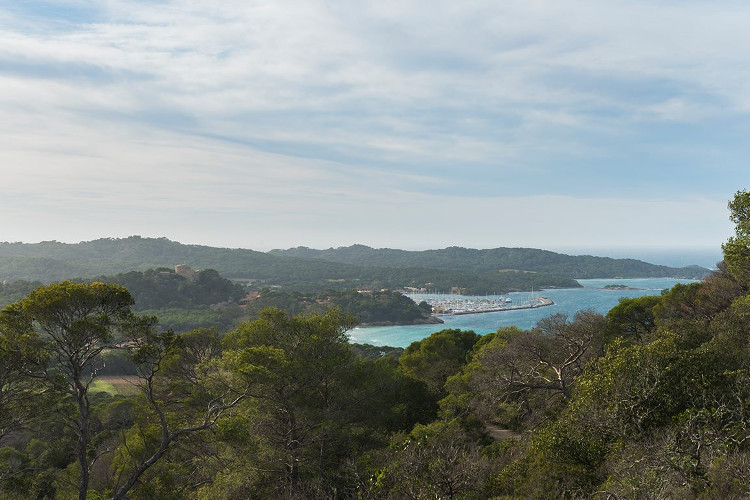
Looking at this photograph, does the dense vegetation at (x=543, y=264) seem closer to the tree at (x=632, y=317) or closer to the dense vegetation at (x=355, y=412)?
the tree at (x=632, y=317)

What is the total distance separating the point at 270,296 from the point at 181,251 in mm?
99588

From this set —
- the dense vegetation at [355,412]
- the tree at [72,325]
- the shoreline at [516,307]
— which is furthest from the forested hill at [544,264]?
the tree at [72,325]

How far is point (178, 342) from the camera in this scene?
8.50 metres

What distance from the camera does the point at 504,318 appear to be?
8112 centimetres

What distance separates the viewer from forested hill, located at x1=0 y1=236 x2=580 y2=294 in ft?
389

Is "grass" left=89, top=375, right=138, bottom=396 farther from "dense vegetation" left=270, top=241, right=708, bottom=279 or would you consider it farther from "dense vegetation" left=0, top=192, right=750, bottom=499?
"dense vegetation" left=270, top=241, right=708, bottom=279

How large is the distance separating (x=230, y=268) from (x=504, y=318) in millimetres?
100970

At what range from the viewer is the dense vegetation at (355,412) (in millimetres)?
7133

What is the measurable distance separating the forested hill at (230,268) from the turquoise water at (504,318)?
55.8 feet

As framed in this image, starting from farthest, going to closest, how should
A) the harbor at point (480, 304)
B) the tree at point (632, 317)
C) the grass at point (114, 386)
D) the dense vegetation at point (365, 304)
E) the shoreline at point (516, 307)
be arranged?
the harbor at point (480, 304), the shoreline at point (516, 307), the dense vegetation at point (365, 304), the grass at point (114, 386), the tree at point (632, 317)

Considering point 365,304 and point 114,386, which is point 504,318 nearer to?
point 365,304

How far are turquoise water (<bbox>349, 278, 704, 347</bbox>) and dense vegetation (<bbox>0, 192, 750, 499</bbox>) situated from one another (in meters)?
37.1

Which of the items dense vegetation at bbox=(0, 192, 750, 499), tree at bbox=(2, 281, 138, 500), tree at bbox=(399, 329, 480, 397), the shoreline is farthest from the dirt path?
the shoreline

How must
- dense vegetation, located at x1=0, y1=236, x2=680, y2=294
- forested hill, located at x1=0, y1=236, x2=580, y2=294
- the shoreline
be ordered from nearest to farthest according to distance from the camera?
the shoreline < forested hill, located at x1=0, y1=236, x2=580, y2=294 < dense vegetation, located at x1=0, y1=236, x2=680, y2=294
